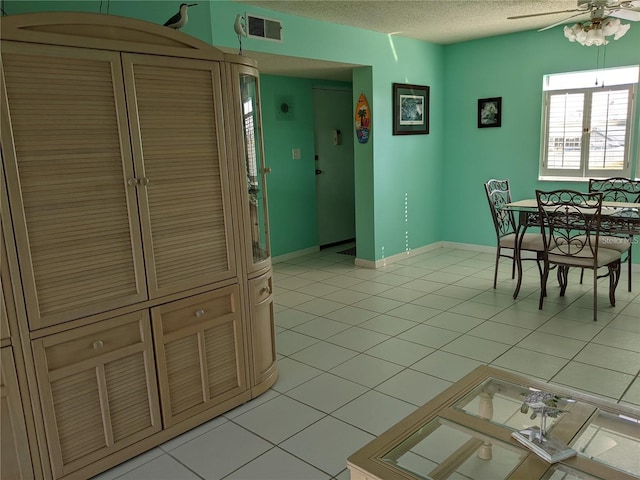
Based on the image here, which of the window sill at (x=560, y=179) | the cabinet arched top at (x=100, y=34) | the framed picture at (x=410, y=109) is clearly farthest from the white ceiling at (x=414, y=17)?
the cabinet arched top at (x=100, y=34)

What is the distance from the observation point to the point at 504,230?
14.9ft

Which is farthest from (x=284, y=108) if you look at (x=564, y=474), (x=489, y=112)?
(x=564, y=474)

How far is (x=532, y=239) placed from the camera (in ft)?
13.8

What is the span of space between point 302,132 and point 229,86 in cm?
352

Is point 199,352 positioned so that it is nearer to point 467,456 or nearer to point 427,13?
point 467,456

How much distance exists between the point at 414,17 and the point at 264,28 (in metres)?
1.43

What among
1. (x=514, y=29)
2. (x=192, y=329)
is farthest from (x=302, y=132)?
(x=192, y=329)

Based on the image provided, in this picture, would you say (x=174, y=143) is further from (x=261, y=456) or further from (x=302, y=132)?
(x=302, y=132)

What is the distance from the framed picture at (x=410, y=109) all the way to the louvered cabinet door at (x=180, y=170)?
3271mm

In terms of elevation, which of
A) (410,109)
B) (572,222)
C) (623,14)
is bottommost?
(572,222)

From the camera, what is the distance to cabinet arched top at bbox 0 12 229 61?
5.69ft

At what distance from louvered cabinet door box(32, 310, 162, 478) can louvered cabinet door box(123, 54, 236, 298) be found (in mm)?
267

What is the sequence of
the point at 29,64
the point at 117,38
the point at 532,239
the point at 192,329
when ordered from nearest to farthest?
1. the point at 29,64
2. the point at 117,38
3. the point at 192,329
4. the point at 532,239

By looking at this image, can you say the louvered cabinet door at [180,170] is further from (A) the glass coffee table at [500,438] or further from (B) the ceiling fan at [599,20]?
(B) the ceiling fan at [599,20]
